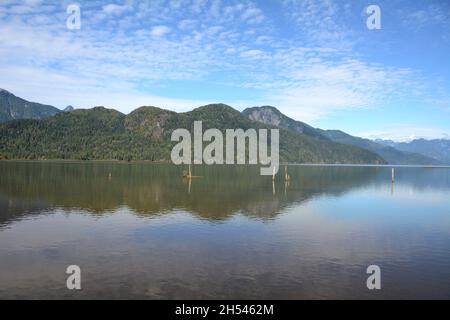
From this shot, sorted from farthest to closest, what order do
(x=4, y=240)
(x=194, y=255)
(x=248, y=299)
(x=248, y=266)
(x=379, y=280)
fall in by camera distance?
(x=4, y=240) → (x=194, y=255) → (x=248, y=266) → (x=379, y=280) → (x=248, y=299)

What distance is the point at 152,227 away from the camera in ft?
147

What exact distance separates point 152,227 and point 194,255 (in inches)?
525

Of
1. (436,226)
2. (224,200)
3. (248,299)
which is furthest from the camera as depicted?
(224,200)

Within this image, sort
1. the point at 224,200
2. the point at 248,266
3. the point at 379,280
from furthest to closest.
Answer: the point at 224,200
the point at 248,266
the point at 379,280

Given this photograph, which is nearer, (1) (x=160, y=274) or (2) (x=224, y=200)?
(1) (x=160, y=274)

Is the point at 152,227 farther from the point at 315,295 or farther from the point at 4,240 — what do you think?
the point at 315,295

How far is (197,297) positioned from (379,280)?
13455mm

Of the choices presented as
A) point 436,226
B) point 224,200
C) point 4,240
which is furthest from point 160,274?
point 224,200

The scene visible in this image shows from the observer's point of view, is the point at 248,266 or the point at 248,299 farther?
the point at 248,266
